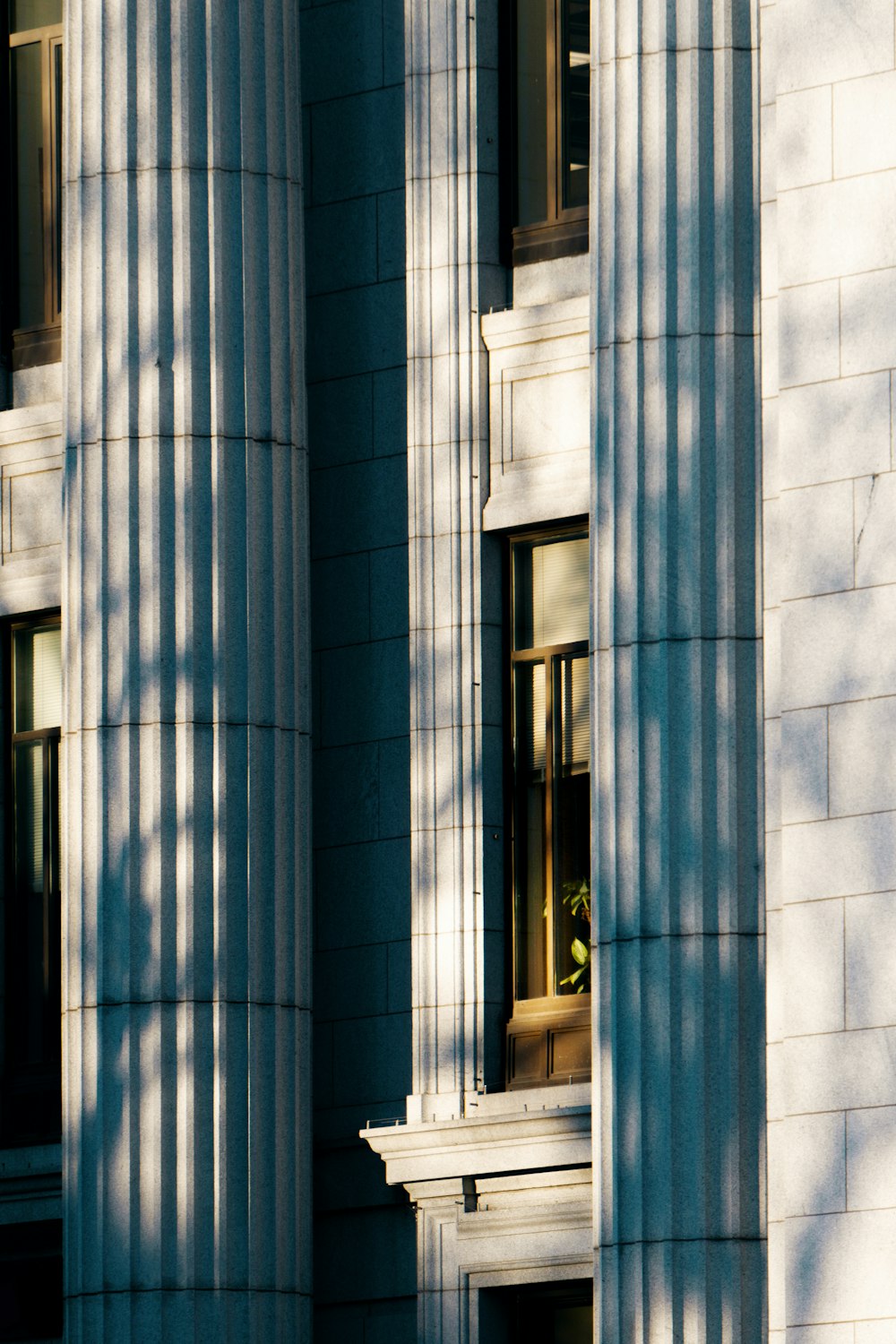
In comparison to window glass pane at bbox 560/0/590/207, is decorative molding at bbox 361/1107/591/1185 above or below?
below

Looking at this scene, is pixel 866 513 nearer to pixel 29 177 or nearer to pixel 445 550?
pixel 445 550

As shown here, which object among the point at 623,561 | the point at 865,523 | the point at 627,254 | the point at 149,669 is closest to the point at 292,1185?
the point at 149,669

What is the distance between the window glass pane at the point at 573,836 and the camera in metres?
22.6

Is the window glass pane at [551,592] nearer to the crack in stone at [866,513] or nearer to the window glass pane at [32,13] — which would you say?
the window glass pane at [32,13]

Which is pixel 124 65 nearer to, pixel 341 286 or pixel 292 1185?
pixel 341 286

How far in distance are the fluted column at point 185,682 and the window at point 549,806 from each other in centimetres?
162

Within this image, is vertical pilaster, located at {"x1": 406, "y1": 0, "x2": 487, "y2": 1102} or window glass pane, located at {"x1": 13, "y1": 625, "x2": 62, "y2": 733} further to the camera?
window glass pane, located at {"x1": 13, "y1": 625, "x2": 62, "y2": 733}

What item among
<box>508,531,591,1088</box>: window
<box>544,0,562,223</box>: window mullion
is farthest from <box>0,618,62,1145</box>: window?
<box>544,0,562,223</box>: window mullion

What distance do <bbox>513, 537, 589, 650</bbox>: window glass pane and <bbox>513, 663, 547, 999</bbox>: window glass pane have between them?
0.27 m

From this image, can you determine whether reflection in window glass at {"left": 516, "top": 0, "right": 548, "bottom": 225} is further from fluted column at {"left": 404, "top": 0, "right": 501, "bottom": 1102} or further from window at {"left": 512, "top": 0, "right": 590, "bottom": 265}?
fluted column at {"left": 404, "top": 0, "right": 501, "bottom": 1102}

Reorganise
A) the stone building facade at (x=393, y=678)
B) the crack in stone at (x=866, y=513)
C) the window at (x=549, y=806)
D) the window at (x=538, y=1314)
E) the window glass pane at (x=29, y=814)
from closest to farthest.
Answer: the crack in stone at (x=866, y=513) → the stone building facade at (x=393, y=678) → the window at (x=538, y=1314) → the window at (x=549, y=806) → the window glass pane at (x=29, y=814)

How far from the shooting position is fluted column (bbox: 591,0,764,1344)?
61.5ft

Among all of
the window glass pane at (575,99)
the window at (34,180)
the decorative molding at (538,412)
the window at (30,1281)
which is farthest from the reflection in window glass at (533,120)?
the window at (30,1281)

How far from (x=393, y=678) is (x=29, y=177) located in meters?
6.05
